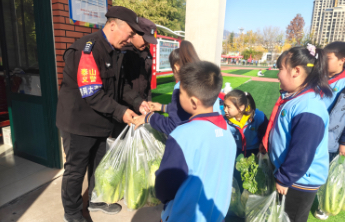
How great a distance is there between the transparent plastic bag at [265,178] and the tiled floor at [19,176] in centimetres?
257

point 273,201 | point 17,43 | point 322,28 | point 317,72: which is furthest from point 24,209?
point 322,28

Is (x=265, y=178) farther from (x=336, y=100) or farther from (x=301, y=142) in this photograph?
(x=336, y=100)

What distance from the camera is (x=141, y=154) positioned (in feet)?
6.46

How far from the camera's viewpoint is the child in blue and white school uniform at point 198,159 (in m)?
1.14

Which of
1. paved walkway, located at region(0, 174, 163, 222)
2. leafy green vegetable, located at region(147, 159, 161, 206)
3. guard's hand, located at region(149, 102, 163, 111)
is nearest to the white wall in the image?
guard's hand, located at region(149, 102, 163, 111)

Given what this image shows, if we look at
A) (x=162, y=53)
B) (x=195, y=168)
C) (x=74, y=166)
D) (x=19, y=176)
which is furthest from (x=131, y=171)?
(x=162, y=53)

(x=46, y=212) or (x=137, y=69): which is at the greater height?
(x=137, y=69)

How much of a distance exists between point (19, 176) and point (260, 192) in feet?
9.79

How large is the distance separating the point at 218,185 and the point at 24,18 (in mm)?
3246

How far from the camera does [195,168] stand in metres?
1.17

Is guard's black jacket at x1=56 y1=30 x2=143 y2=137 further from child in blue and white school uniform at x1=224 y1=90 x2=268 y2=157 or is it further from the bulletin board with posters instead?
the bulletin board with posters

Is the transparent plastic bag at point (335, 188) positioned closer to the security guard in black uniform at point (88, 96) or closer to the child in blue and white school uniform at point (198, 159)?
the child in blue and white school uniform at point (198, 159)

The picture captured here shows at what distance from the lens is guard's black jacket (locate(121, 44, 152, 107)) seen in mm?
2910

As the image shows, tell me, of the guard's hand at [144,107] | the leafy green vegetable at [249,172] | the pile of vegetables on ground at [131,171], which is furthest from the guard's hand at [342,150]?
the guard's hand at [144,107]
